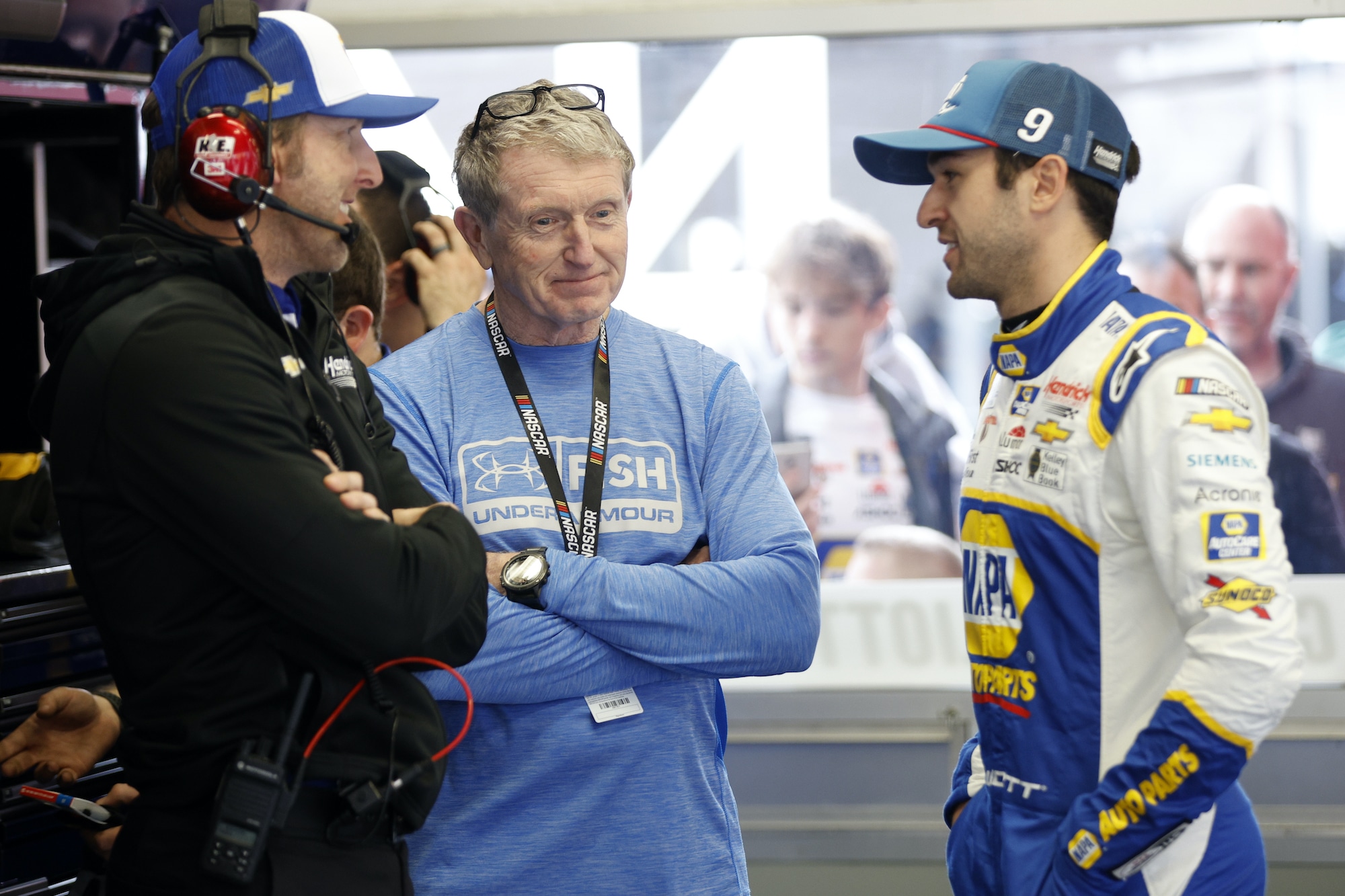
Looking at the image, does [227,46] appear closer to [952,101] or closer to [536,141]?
[536,141]

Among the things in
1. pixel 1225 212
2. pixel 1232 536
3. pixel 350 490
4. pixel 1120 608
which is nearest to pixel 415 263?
pixel 350 490

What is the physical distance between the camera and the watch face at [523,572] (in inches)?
58.7

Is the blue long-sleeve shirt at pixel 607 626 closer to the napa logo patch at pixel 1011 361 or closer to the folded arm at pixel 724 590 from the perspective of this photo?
the folded arm at pixel 724 590

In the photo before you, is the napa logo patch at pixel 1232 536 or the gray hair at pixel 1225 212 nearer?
the napa logo patch at pixel 1232 536

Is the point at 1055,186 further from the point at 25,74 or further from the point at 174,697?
the point at 25,74

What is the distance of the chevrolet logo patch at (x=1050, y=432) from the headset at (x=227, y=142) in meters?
0.97

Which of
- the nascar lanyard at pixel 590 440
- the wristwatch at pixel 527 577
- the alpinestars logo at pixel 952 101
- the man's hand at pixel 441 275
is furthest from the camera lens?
the man's hand at pixel 441 275

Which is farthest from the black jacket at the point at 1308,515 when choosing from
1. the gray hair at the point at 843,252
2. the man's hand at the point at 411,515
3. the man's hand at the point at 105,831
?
the man's hand at the point at 105,831

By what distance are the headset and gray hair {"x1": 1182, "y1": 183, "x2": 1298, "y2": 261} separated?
281cm

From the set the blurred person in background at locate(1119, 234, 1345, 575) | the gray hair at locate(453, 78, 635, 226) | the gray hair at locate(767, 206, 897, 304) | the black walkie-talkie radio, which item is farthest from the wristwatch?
the blurred person in background at locate(1119, 234, 1345, 575)

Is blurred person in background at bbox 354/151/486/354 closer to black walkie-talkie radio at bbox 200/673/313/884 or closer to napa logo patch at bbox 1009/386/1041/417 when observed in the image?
napa logo patch at bbox 1009/386/1041/417

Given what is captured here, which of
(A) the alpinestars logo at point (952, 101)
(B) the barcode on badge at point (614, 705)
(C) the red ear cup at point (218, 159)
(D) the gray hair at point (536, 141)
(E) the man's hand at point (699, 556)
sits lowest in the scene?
(B) the barcode on badge at point (614, 705)

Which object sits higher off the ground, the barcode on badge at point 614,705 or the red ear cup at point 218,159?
the red ear cup at point 218,159

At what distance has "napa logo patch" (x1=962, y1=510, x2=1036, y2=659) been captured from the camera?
5.01ft
